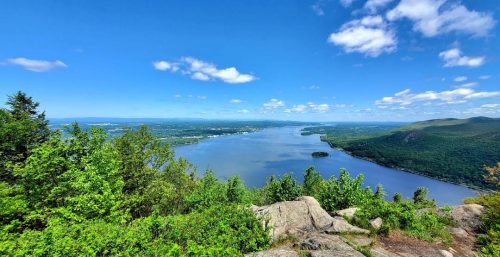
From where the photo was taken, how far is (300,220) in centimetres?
1781

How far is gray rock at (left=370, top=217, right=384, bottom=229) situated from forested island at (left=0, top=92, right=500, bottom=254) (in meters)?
0.07

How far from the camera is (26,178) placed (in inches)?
758

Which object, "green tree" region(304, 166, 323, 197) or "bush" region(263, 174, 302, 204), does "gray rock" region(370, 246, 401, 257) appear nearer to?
"bush" region(263, 174, 302, 204)

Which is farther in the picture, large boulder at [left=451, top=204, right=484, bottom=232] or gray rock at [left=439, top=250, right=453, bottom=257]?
large boulder at [left=451, top=204, right=484, bottom=232]

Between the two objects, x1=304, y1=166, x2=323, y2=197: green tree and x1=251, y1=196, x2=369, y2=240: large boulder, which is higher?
x1=251, y1=196, x2=369, y2=240: large boulder

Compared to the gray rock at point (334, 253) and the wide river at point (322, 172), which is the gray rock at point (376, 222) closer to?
the gray rock at point (334, 253)

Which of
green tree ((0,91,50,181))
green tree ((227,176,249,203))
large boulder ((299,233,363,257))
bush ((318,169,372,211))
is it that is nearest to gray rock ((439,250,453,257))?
large boulder ((299,233,363,257))

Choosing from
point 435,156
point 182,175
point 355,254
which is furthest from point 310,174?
point 435,156

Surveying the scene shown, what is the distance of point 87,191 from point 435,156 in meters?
244

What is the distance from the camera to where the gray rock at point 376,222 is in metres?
15.2

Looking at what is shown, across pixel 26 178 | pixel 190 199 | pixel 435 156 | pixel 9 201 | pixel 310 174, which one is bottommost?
pixel 435 156

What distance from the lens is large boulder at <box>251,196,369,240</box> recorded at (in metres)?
15.2

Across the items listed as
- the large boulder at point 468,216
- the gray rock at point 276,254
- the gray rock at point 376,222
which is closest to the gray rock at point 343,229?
the gray rock at point 376,222

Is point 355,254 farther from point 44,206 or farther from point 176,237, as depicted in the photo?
point 44,206
